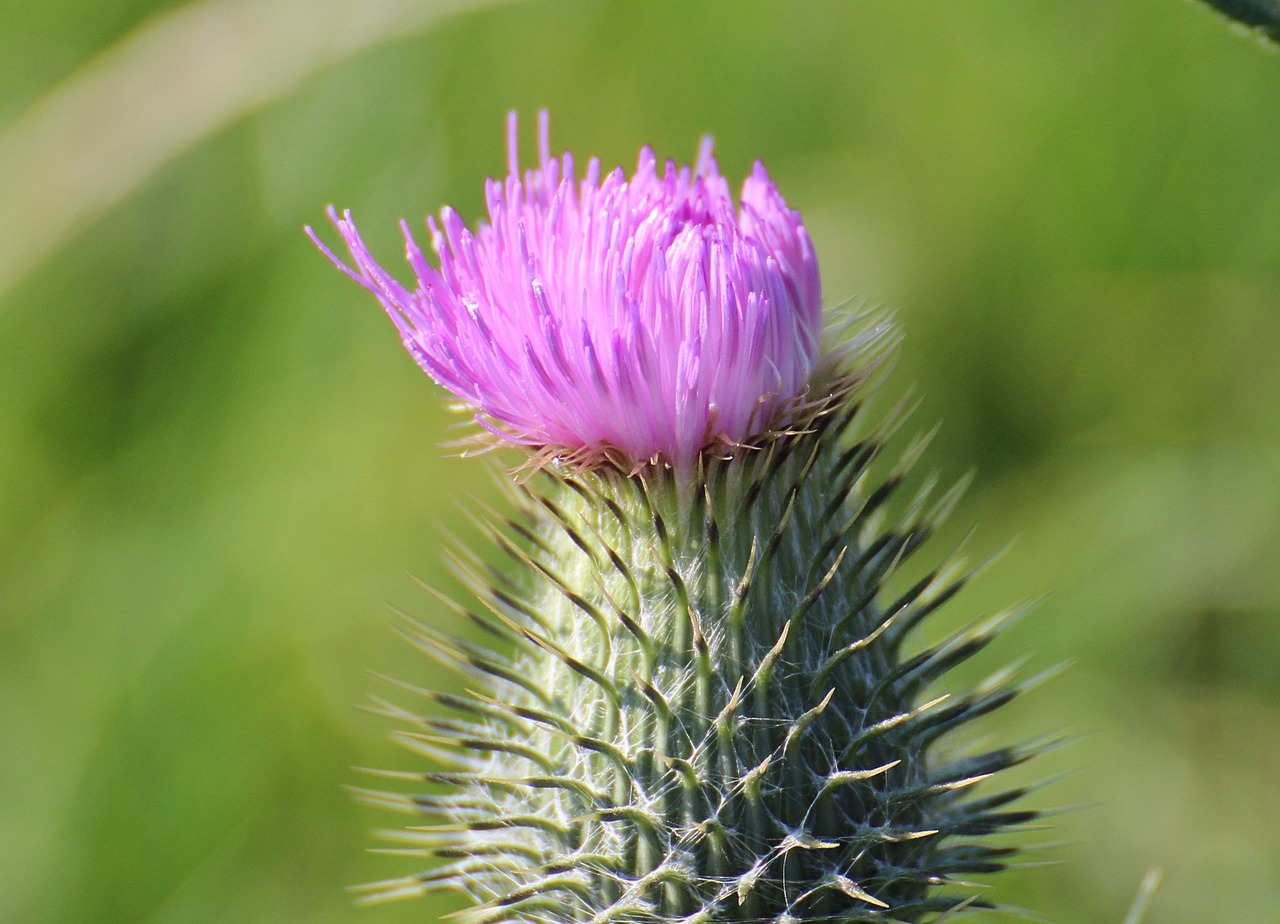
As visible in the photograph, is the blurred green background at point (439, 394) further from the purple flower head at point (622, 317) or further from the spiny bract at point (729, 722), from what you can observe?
the purple flower head at point (622, 317)

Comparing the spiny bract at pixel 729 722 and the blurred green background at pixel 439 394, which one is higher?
the blurred green background at pixel 439 394

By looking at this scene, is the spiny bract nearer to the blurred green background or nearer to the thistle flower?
the thistle flower

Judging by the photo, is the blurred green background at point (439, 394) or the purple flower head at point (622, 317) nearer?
the purple flower head at point (622, 317)

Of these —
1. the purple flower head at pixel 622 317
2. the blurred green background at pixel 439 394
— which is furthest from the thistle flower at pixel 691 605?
the blurred green background at pixel 439 394

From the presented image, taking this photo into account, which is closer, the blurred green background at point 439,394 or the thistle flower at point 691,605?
the thistle flower at point 691,605

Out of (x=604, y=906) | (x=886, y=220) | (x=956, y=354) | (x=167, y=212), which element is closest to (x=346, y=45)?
(x=167, y=212)

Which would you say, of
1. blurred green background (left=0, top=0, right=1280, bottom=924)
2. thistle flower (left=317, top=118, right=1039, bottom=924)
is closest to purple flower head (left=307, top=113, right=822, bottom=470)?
thistle flower (left=317, top=118, right=1039, bottom=924)

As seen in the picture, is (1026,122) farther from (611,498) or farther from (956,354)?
(611,498)
